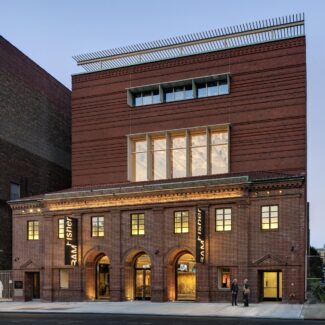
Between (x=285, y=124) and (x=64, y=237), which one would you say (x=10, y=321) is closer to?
(x=64, y=237)

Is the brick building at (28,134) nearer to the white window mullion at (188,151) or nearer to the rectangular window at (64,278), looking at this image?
the rectangular window at (64,278)

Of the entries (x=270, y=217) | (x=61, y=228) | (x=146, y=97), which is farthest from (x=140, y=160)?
(x=270, y=217)

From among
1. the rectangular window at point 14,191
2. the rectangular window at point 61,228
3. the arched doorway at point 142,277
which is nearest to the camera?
the arched doorway at point 142,277

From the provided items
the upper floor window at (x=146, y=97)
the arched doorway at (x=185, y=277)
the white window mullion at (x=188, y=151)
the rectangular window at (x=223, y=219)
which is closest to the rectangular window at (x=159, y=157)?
the white window mullion at (x=188, y=151)

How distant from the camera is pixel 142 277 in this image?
40250 millimetres

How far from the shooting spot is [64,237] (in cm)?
4116

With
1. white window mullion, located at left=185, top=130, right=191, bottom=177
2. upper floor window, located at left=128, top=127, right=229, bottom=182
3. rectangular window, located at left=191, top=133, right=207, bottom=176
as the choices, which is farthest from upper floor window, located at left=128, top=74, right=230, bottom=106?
rectangular window, located at left=191, top=133, right=207, bottom=176

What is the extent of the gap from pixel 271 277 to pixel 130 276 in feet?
34.6

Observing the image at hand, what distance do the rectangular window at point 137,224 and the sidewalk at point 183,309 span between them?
5024 millimetres

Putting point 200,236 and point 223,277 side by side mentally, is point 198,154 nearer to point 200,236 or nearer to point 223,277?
point 200,236

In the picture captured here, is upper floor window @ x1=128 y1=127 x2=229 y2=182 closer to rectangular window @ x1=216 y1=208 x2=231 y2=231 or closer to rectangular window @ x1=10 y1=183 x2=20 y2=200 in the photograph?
rectangular window @ x1=216 y1=208 x2=231 y2=231

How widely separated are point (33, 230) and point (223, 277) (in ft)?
54.3

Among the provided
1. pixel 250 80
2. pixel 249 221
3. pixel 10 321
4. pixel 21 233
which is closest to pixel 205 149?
pixel 250 80

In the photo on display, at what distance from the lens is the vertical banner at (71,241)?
1575 inches
